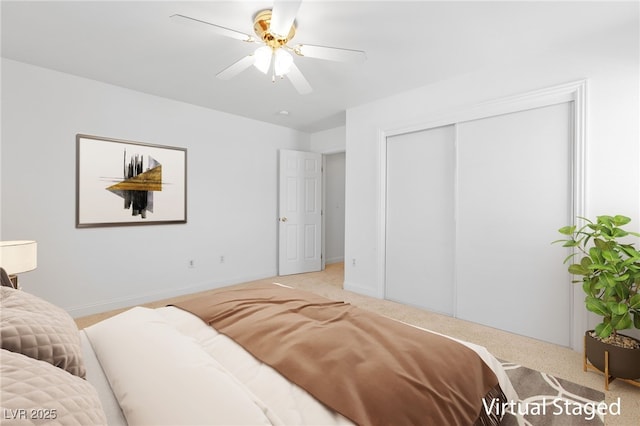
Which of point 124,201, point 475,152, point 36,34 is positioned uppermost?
point 36,34

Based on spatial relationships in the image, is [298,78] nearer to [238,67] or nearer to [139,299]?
[238,67]

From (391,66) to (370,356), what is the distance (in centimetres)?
267

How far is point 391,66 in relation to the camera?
9.55ft

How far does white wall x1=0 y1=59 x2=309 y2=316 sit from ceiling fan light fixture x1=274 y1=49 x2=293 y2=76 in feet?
7.65

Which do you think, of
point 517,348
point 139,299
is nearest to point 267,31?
point 517,348

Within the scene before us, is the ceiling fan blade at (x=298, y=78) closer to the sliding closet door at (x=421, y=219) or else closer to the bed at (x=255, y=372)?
the sliding closet door at (x=421, y=219)

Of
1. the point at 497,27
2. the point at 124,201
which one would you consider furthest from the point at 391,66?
the point at 124,201

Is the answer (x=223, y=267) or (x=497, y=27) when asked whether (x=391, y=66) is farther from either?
(x=223, y=267)

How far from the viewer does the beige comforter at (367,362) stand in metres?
1.00

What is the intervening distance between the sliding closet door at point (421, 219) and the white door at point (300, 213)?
1.86 metres

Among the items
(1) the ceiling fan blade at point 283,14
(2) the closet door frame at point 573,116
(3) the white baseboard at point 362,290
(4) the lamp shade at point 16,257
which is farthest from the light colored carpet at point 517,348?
(1) the ceiling fan blade at point 283,14

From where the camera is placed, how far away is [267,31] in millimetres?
2078

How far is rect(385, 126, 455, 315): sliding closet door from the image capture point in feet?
10.9

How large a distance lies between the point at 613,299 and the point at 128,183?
4584 mm
